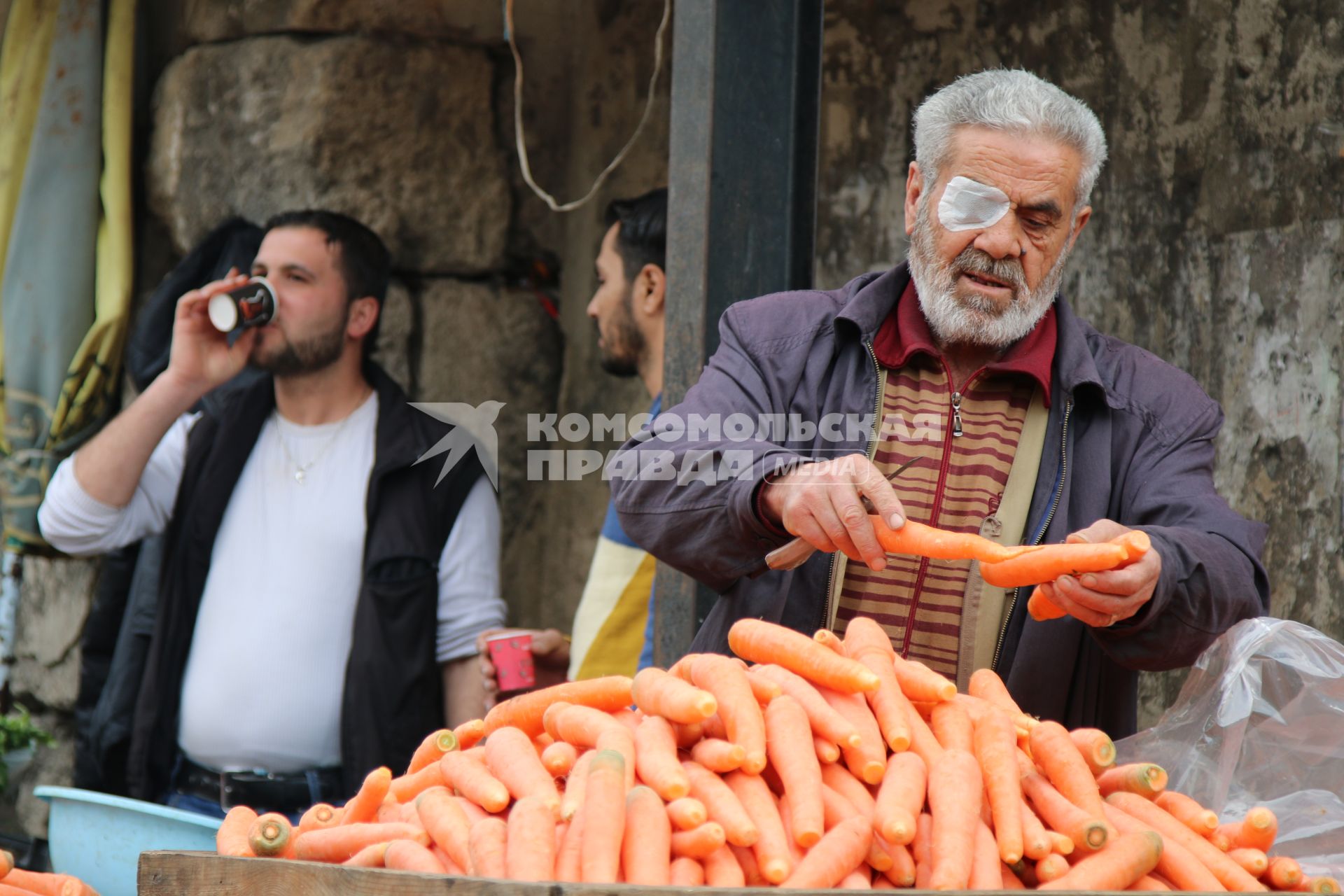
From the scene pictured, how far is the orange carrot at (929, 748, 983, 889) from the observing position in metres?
1.37

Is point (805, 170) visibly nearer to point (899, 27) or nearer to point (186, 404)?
point (899, 27)

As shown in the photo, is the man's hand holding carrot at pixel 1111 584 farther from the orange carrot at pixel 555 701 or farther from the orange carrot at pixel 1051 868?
the orange carrot at pixel 555 701

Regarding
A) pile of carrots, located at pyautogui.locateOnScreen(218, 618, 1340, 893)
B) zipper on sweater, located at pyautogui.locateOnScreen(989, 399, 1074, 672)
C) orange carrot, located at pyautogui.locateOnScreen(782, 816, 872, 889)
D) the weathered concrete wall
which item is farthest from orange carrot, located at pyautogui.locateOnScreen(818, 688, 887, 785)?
the weathered concrete wall

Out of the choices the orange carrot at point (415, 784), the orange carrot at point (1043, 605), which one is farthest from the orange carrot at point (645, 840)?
the orange carrot at point (1043, 605)

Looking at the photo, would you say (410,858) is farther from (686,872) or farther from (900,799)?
(900,799)

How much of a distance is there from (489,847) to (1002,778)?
541 millimetres

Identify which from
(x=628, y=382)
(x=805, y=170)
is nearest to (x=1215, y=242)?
(x=805, y=170)

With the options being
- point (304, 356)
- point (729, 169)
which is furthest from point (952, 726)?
point (304, 356)

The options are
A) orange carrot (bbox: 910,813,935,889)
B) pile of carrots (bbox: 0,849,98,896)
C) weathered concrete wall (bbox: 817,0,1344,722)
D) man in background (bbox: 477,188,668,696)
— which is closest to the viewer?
orange carrot (bbox: 910,813,935,889)

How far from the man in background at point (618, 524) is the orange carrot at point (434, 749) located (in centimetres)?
125

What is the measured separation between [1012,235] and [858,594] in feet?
1.90

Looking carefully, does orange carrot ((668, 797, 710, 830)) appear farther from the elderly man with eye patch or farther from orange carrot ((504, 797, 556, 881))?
the elderly man with eye patch

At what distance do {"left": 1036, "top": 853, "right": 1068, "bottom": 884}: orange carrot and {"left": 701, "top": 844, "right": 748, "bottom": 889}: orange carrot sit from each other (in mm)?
298

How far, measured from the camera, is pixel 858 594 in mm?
2135
